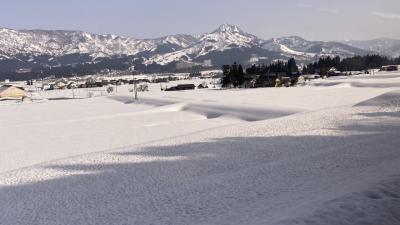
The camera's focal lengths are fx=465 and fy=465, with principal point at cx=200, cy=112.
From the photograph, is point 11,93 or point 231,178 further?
point 11,93

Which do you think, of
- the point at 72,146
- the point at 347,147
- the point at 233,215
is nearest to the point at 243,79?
the point at 72,146

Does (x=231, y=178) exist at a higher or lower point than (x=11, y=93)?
higher

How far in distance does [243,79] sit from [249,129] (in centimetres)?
10673

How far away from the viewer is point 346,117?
29.7m

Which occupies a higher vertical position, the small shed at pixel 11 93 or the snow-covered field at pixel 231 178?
the snow-covered field at pixel 231 178

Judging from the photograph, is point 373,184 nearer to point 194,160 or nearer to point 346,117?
point 194,160

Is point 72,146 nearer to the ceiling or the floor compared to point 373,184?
nearer to the floor

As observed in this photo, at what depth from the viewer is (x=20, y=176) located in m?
20.1

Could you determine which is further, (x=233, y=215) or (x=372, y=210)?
(x=233, y=215)

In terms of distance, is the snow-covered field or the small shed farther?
the small shed

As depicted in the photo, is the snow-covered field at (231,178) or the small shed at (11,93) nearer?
the snow-covered field at (231,178)

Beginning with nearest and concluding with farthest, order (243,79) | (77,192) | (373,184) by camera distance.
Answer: (373,184)
(77,192)
(243,79)

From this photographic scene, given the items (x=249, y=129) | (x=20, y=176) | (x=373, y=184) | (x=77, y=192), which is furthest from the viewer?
(x=249, y=129)

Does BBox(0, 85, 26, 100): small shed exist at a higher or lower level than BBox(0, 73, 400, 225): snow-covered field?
lower
